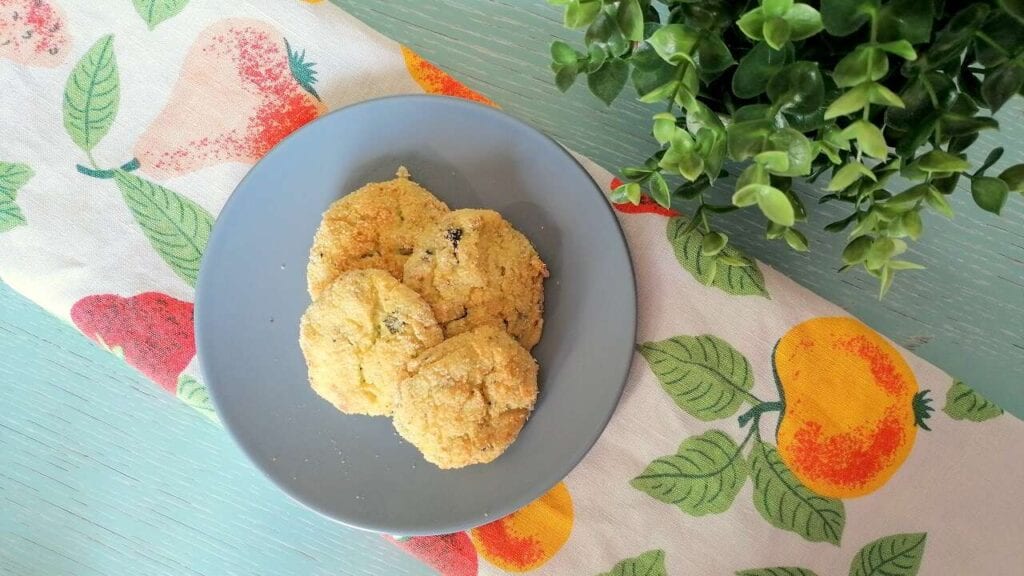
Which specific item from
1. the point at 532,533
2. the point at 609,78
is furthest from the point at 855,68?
the point at 532,533

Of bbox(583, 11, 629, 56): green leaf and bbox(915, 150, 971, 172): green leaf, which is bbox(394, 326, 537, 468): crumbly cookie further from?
bbox(915, 150, 971, 172): green leaf

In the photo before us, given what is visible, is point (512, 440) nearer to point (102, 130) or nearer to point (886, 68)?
point (886, 68)

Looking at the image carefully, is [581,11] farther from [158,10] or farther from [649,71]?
[158,10]

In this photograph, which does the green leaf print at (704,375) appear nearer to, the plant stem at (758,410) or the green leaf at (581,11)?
the plant stem at (758,410)

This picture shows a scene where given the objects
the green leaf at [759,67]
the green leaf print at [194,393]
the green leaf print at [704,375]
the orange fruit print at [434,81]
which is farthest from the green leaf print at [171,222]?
the green leaf at [759,67]

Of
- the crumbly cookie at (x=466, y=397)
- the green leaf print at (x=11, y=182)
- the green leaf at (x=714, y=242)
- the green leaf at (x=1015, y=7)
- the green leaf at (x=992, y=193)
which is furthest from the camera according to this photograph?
the green leaf print at (x=11, y=182)

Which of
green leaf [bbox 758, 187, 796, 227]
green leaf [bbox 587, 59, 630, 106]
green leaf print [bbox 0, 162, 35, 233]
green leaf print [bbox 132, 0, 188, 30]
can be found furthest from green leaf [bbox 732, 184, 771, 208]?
green leaf print [bbox 0, 162, 35, 233]
